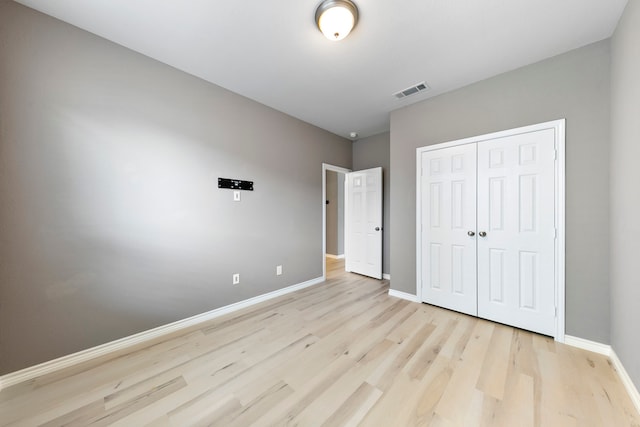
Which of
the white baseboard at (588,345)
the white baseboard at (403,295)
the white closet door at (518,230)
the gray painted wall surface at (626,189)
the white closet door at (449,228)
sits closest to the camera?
the gray painted wall surface at (626,189)

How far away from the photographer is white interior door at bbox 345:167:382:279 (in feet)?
13.5

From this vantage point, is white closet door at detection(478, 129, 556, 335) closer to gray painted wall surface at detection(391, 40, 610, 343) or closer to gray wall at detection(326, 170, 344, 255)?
gray painted wall surface at detection(391, 40, 610, 343)

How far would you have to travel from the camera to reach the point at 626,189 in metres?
1.61

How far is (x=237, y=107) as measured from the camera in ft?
9.47

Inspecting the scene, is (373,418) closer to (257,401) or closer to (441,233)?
(257,401)

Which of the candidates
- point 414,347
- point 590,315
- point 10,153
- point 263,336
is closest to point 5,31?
point 10,153

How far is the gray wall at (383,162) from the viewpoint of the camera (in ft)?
13.4

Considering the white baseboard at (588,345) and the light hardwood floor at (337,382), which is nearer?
the light hardwood floor at (337,382)

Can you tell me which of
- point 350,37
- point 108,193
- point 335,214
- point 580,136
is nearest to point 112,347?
point 108,193

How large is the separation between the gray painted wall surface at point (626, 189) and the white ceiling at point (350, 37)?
32 centimetres

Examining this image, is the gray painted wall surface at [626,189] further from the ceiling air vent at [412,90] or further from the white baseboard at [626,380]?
the ceiling air vent at [412,90]

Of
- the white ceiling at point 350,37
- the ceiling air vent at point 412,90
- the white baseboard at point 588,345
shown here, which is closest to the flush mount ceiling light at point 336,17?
the white ceiling at point 350,37

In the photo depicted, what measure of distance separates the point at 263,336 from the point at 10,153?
2.42 m

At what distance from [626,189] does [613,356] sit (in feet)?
4.48
